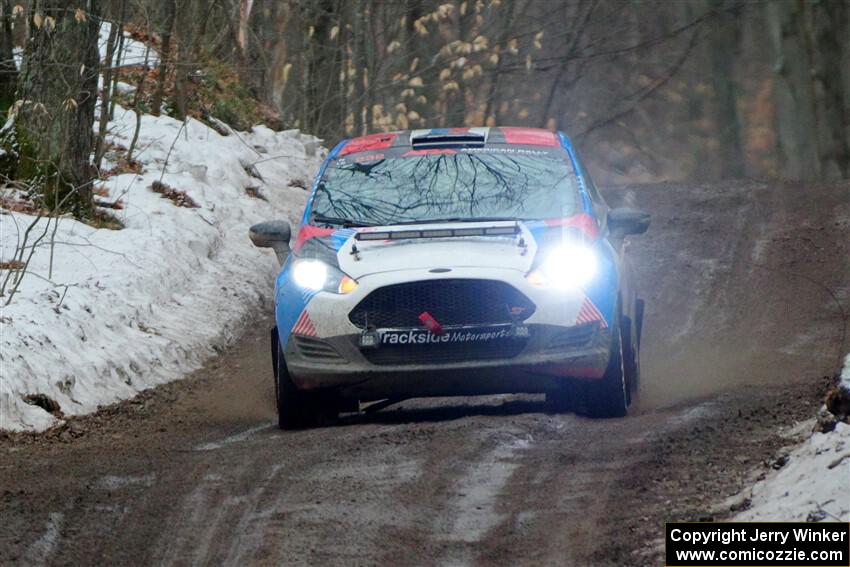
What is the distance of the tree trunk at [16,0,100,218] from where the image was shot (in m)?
14.1

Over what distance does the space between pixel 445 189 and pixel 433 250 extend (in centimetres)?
104

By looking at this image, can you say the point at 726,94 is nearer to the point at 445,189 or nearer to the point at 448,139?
the point at 448,139

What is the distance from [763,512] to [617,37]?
88.8 ft

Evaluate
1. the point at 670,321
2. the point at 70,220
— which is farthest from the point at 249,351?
the point at 670,321

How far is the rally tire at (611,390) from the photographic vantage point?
895cm

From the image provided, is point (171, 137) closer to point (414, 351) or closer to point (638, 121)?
point (414, 351)

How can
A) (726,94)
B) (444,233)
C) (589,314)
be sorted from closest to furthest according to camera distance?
(589,314)
(444,233)
(726,94)

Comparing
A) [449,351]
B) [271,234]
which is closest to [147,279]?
[271,234]

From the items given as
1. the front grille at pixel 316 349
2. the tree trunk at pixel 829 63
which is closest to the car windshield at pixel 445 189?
the front grille at pixel 316 349

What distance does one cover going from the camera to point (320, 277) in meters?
8.99

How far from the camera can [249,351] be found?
13773 mm

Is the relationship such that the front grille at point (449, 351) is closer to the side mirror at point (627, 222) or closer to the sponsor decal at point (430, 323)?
the sponsor decal at point (430, 323)

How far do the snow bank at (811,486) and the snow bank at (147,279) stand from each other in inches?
208

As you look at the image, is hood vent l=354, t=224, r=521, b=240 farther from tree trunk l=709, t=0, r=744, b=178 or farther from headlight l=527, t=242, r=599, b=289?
tree trunk l=709, t=0, r=744, b=178
